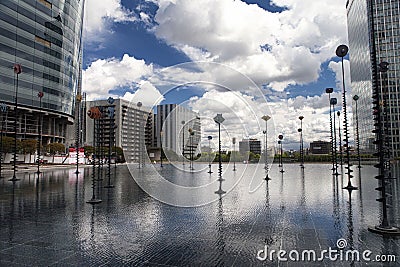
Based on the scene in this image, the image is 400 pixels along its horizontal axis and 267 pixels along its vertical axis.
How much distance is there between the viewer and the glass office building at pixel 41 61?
174ft

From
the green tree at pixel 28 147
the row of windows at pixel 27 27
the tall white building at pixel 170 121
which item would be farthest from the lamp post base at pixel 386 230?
the row of windows at pixel 27 27

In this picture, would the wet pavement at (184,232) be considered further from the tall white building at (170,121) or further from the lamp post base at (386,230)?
the tall white building at (170,121)

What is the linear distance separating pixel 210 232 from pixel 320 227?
2.92 meters

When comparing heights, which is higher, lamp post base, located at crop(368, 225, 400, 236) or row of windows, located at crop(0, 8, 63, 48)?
row of windows, located at crop(0, 8, 63, 48)

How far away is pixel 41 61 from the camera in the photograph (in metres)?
60.7

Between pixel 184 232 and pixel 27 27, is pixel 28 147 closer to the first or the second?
pixel 27 27

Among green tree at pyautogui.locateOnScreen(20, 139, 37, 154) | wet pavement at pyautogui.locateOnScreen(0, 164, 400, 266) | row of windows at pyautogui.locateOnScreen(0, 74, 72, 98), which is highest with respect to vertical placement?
row of windows at pyautogui.locateOnScreen(0, 74, 72, 98)

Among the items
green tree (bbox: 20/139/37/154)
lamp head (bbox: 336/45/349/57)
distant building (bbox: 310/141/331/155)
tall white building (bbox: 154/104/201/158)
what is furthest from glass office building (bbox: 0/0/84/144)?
distant building (bbox: 310/141/331/155)

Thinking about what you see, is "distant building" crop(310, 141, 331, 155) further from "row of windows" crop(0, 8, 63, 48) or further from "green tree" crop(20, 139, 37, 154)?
"row of windows" crop(0, 8, 63, 48)

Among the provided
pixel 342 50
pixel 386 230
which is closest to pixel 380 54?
pixel 342 50

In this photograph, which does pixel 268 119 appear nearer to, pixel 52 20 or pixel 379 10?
pixel 52 20

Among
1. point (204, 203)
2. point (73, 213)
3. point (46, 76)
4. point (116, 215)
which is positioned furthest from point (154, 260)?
point (46, 76)

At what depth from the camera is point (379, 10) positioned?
74.8 m

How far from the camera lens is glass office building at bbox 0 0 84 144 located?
53.0 metres
